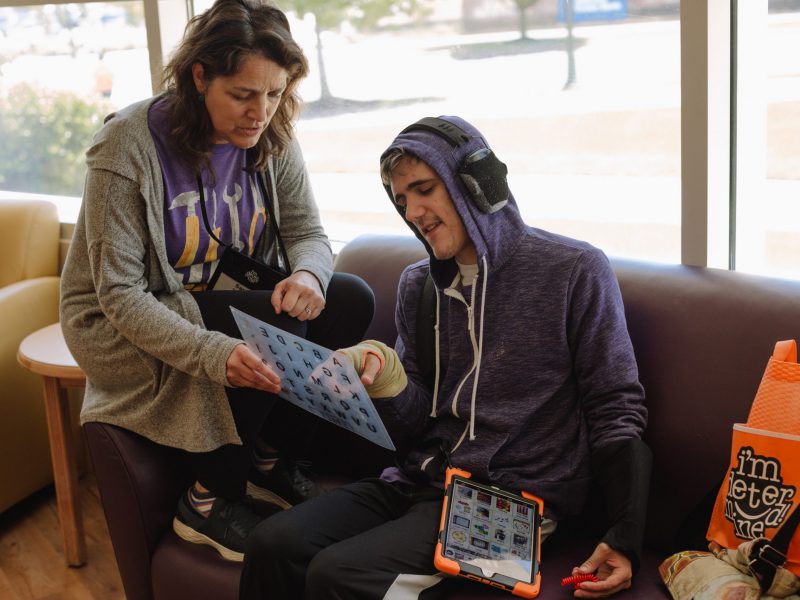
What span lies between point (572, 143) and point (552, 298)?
2.59 feet

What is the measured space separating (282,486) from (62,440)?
88 cm

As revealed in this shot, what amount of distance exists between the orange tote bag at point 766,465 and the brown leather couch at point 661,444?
0.11 m

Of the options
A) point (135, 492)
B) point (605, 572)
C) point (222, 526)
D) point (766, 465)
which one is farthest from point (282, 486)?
point (766, 465)

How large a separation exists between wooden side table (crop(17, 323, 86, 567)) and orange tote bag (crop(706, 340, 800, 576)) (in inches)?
68.9

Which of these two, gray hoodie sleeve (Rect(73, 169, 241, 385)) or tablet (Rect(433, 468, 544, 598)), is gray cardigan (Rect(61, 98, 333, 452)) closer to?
gray hoodie sleeve (Rect(73, 169, 241, 385))

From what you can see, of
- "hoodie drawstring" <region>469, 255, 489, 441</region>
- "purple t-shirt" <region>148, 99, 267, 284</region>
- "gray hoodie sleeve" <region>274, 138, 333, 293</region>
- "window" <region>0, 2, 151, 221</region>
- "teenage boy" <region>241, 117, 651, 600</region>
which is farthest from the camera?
"window" <region>0, 2, 151, 221</region>

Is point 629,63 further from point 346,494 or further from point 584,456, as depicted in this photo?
point 346,494

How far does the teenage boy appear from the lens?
1744 millimetres

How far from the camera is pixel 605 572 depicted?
164 centimetres

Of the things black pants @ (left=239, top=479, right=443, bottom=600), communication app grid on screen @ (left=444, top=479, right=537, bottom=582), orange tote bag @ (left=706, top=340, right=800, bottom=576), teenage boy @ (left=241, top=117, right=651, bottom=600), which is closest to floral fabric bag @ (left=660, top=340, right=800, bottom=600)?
orange tote bag @ (left=706, top=340, right=800, bottom=576)

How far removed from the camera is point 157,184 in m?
2.02

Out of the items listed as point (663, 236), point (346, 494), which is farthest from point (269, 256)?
point (663, 236)

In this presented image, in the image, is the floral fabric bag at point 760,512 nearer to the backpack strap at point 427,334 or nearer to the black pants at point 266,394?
the backpack strap at point 427,334

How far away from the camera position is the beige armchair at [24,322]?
115 inches
